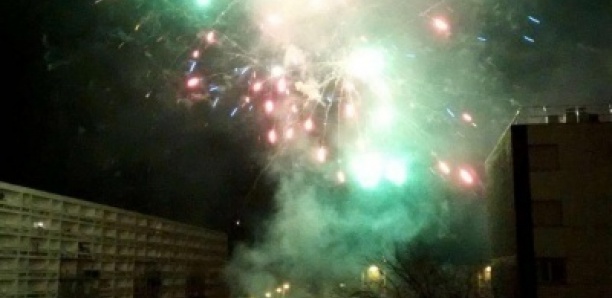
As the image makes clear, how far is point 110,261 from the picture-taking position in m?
21.9

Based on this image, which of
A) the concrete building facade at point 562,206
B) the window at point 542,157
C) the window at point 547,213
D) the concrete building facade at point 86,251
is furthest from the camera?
the window at point 542,157

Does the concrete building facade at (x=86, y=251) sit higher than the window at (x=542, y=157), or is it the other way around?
the window at (x=542, y=157)

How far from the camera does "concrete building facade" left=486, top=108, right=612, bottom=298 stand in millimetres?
21703

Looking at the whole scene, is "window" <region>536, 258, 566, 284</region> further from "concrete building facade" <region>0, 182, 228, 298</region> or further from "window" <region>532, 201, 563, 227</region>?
"concrete building facade" <region>0, 182, 228, 298</region>

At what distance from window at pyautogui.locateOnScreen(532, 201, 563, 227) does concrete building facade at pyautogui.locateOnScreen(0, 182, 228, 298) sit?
13814 millimetres

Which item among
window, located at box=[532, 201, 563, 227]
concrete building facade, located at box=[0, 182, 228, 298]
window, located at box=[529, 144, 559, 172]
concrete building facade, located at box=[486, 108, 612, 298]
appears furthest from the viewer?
window, located at box=[529, 144, 559, 172]

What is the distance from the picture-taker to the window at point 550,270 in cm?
2195

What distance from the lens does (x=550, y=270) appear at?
2212cm

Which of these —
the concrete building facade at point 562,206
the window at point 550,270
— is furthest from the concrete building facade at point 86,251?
the window at point 550,270

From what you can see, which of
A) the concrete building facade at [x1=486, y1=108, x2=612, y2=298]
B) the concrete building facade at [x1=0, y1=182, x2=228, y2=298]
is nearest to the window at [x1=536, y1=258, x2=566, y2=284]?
the concrete building facade at [x1=486, y1=108, x2=612, y2=298]

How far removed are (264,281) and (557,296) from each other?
23.2m

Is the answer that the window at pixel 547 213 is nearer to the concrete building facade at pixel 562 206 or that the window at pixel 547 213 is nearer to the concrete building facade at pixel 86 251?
the concrete building facade at pixel 562 206

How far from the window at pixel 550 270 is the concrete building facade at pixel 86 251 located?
1381 cm

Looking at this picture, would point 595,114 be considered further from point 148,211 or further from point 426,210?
point 148,211
